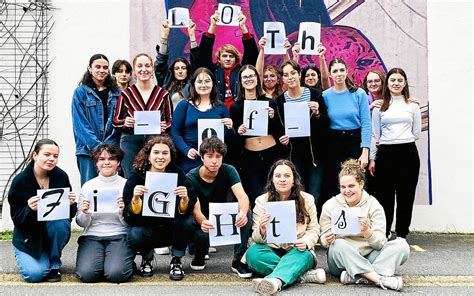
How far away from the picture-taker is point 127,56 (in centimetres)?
714

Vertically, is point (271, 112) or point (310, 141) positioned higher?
point (271, 112)

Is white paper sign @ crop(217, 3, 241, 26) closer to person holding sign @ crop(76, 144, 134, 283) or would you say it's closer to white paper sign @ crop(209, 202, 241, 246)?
person holding sign @ crop(76, 144, 134, 283)

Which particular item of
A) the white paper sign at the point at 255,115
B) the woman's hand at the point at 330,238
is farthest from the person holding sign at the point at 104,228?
the woman's hand at the point at 330,238

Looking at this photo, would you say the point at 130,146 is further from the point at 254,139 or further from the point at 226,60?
the point at 226,60

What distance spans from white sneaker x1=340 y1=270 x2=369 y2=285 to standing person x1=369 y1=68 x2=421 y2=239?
5.26 feet

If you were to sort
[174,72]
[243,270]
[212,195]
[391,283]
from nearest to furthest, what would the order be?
1. [391,283]
2. [243,270]
3. [212,195]
4. [174,72]

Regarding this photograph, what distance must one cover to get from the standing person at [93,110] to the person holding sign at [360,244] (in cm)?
229

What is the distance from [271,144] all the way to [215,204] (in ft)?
3.76

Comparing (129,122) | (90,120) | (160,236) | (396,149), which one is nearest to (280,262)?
(160,236)

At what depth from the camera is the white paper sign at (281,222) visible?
4820 millimetres

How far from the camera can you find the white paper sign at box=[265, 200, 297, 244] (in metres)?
4.82

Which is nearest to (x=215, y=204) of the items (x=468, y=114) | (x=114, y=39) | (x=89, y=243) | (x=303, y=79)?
(x=89, y=243)

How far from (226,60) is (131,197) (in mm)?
1854

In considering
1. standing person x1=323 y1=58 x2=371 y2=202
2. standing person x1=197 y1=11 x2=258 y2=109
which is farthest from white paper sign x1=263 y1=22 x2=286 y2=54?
standing person x1=323 y1=58 x2=371 y2=202
